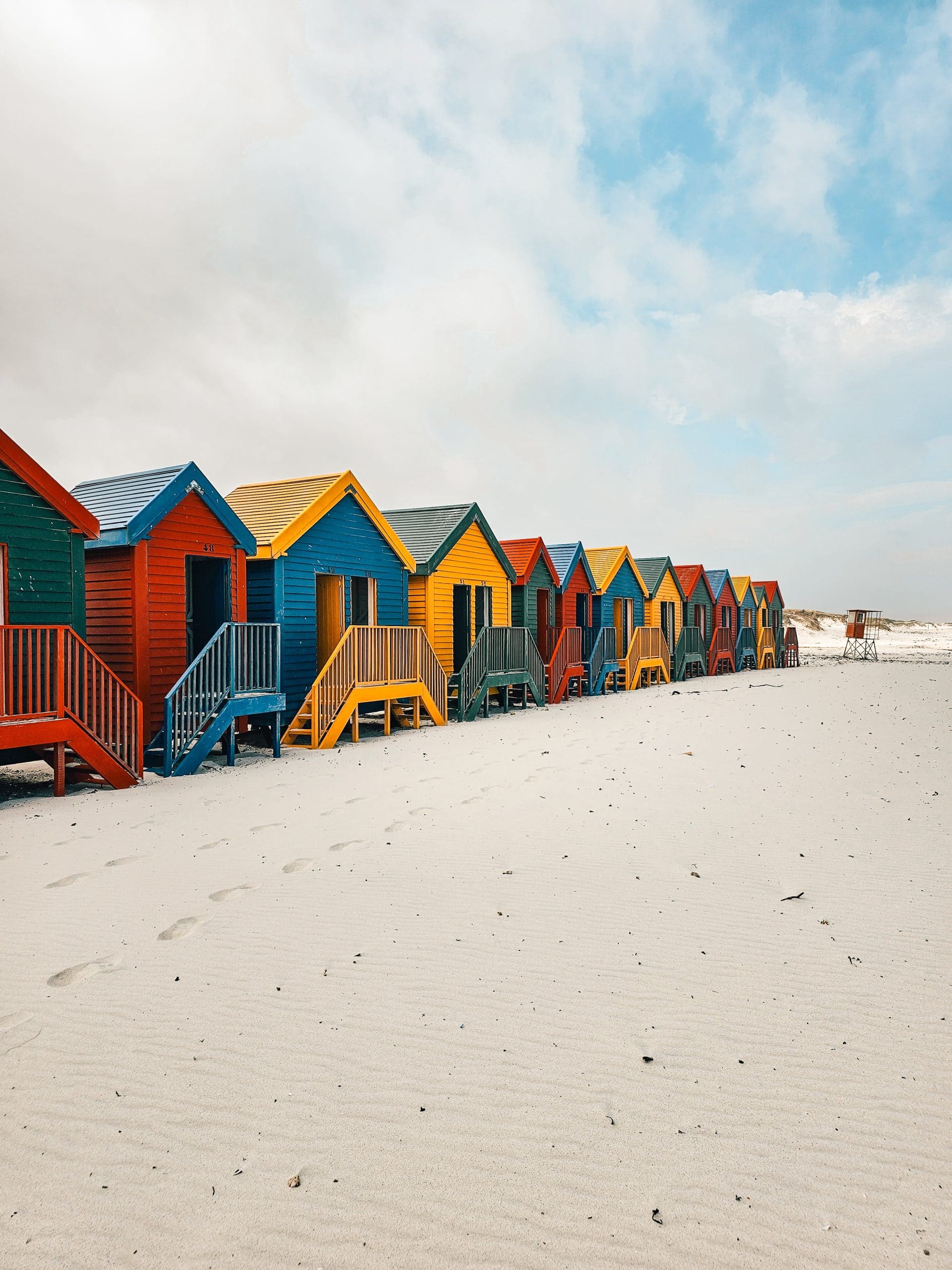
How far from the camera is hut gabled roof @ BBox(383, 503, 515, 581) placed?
1838 centimetres

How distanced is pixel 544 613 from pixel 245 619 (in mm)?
11614

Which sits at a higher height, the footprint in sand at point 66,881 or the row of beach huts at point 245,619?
the row of beach huts at point 245,619

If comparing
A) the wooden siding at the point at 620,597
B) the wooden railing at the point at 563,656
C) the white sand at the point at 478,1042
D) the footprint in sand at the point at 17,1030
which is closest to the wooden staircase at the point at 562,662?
the wooden railing at the point at 563,656

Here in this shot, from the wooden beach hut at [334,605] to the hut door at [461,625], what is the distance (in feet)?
7.92

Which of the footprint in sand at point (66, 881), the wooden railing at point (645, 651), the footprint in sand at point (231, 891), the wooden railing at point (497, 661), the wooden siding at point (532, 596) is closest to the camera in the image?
the footprint in sand at point (231, 891)

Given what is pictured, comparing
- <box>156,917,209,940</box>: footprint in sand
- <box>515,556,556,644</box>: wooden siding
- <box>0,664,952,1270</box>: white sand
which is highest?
<box>515,556,556,644</box>: wooden siding

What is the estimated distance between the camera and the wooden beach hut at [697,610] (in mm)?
33219

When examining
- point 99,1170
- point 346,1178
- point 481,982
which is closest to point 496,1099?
point 346,1178

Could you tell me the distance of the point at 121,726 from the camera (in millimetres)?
10680

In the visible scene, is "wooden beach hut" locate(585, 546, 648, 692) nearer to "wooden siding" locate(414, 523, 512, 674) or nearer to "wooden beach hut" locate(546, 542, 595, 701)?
"wooden beach hut" locate(546, 542, 595, 701)

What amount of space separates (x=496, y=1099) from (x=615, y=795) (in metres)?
5.66

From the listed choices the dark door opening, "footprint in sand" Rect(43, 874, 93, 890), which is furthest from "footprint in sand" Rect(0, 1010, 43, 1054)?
the dark door opening

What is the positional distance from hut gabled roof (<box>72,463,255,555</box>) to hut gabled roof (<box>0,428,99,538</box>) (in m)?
0.57

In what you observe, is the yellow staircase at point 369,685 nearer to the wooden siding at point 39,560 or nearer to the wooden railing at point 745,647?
the wooden siding at point 39,560
